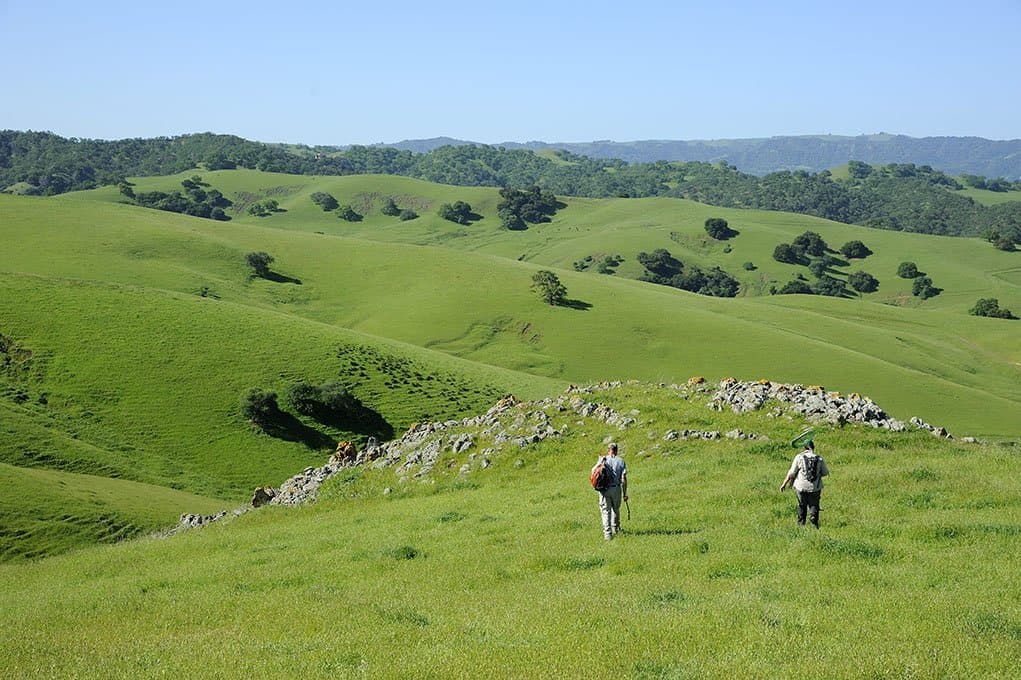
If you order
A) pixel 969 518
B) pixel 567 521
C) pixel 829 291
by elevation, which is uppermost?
pixel 969 518

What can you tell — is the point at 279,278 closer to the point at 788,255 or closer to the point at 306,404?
the point at 306,404

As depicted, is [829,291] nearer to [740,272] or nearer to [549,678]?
[740,272]

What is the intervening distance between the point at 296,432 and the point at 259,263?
56.0 meters

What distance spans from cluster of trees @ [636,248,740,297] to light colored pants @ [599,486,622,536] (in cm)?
15681

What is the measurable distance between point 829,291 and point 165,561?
169 meters

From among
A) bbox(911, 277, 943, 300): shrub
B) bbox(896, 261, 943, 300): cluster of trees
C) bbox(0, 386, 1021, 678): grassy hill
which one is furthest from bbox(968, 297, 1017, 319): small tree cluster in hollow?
bbox(0, 386, 1021, 678): grassy hill

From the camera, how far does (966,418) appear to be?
72750mm

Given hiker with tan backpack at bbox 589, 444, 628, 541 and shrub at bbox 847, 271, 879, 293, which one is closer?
hiker with tan backpack at bbox 589, 444, 628, 541

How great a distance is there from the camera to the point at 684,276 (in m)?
180

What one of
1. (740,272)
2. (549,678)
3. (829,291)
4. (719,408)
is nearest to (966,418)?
(719,408)

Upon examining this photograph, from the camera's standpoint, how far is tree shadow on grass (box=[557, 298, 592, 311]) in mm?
103812

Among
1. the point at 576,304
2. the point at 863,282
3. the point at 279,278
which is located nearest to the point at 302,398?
the point at 576,304

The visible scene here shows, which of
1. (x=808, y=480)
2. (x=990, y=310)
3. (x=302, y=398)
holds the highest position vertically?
(x=808, y=480)

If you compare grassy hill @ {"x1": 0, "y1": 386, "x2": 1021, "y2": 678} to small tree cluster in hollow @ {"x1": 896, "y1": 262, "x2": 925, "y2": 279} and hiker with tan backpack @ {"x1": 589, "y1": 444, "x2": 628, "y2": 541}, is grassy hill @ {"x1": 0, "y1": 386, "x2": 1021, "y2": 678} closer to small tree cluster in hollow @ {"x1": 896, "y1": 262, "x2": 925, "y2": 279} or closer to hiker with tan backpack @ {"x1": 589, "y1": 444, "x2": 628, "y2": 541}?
hiker with tan backpack @ {"x1": 589, "y1": 444, "x2": 628, "y2": 541}
